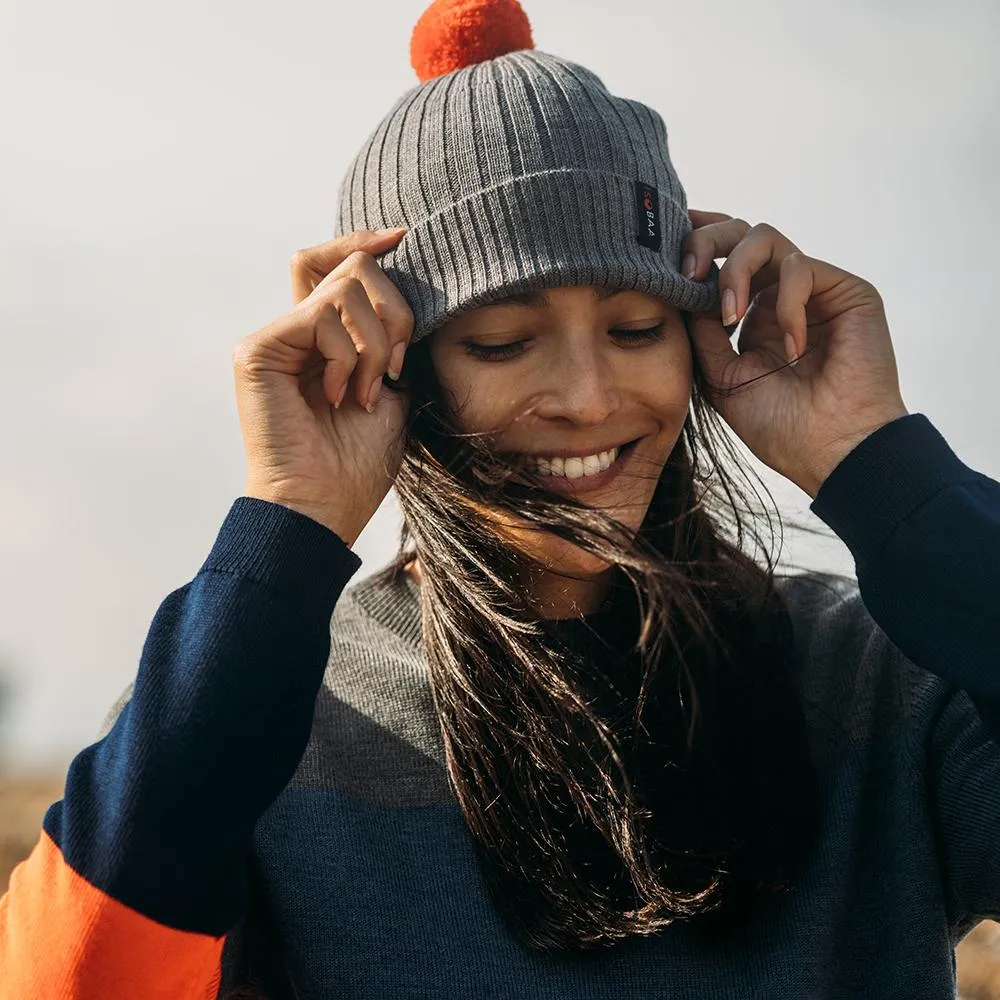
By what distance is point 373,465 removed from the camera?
1.93 m

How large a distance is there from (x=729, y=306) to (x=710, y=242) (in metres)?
0.16

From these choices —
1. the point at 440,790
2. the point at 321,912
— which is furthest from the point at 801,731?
the point at 321,912

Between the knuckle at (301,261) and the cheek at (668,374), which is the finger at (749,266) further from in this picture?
the knuckle at (301,261)

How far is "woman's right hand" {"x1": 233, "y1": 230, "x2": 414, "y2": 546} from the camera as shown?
5.99 ft

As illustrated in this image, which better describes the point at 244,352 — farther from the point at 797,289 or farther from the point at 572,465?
the point at 797,289

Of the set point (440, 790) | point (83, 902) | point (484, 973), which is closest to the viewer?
point (83, 902)

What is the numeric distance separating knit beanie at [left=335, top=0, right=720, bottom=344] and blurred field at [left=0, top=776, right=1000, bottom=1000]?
1526 millimetres

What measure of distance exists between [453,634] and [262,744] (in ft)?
1.51

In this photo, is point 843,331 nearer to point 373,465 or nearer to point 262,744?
point 373,465

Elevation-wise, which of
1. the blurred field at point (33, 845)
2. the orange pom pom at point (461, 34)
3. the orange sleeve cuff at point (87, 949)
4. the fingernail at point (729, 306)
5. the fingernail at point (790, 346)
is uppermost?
the orange pom pom at point (461, 34)

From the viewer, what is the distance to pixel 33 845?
14.5 feet

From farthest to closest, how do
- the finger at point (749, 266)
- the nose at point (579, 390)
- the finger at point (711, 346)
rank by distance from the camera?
the finger at point (711, 346)
the finger at point (749, 266)
the nose at point (579, 390)

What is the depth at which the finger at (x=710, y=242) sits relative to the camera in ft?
6.70

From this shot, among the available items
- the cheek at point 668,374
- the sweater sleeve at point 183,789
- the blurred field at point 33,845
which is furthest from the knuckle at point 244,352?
the blurred field at point 33,845
